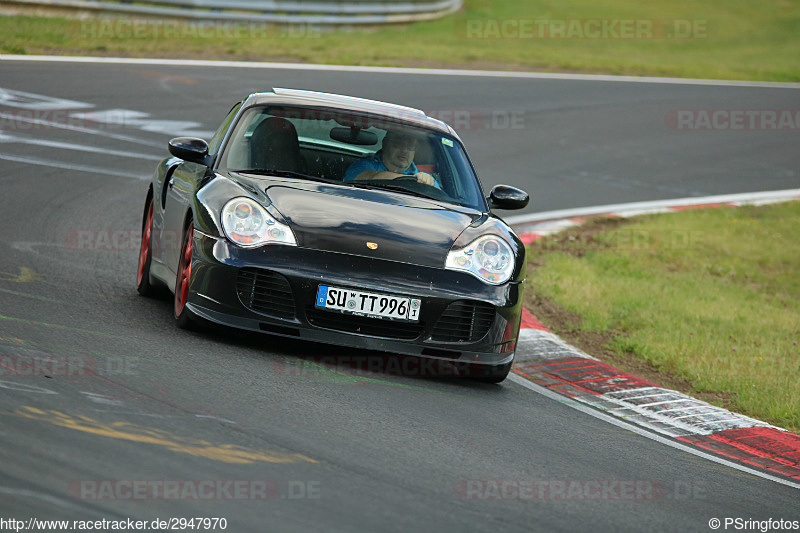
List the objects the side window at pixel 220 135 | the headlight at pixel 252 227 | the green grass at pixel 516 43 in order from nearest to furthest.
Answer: the headlight at pixel 252 227 < the side window at pixel 220 135 < the green grass at pixel 516 43

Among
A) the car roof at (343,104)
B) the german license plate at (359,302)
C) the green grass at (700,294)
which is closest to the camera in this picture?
the german license plate at (359,302)

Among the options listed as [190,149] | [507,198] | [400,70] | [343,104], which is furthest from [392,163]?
[400,70]

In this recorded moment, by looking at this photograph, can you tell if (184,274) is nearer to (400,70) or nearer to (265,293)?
(265,293)

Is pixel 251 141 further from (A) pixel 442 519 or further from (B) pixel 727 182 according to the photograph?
(B) pixel 727 182

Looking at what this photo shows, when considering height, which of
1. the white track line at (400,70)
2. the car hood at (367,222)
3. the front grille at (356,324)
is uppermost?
the white track line at (400,70)

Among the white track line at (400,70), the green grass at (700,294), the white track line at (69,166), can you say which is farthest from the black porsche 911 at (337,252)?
the white track line at (400,70)

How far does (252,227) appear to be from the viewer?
19.7ft

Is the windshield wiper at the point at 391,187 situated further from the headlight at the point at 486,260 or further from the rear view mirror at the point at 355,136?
the headlight at the point at 486,260

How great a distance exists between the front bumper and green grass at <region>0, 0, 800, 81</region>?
13787 millimetres

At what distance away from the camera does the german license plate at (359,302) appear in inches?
230

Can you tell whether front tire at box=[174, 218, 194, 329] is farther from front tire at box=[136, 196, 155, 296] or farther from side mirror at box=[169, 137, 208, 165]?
front tire at box=[136, 196, 155, 296]

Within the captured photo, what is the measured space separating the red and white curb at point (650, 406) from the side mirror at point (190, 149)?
239 centimetres

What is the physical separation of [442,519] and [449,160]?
3.79 metres

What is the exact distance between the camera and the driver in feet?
23.2
